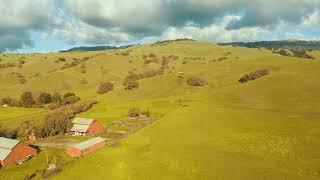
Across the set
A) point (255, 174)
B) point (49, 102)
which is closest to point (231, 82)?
point (49, 102)

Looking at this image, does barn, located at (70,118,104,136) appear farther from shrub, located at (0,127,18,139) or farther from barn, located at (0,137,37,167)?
barn, located at (0,137,37,167)

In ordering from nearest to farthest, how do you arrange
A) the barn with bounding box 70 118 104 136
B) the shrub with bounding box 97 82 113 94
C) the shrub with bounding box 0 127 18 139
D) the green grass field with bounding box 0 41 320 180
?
the green grass field with bounding box 0 41 320 180, the shrub with bounding box 0 127 18 139, the barn with bounding box 70 118 104 136, the shrub with bounding box 97 82 113 94

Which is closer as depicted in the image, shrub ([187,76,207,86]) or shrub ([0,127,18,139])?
shrub ([0,127,18,139])

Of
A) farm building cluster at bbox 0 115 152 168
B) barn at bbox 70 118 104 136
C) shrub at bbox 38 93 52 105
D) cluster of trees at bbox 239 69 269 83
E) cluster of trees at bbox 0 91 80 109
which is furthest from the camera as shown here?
shrub at bbox 38 93 52 105

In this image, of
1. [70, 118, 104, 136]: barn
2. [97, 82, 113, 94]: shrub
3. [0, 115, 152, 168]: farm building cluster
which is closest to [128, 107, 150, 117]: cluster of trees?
[70, 118, 104, 136]: barn

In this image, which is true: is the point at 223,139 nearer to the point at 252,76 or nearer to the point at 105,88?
the point at 252,76

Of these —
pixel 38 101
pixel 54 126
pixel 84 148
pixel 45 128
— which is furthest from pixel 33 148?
pixel 38 101

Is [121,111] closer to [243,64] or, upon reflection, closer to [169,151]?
[169,151]
